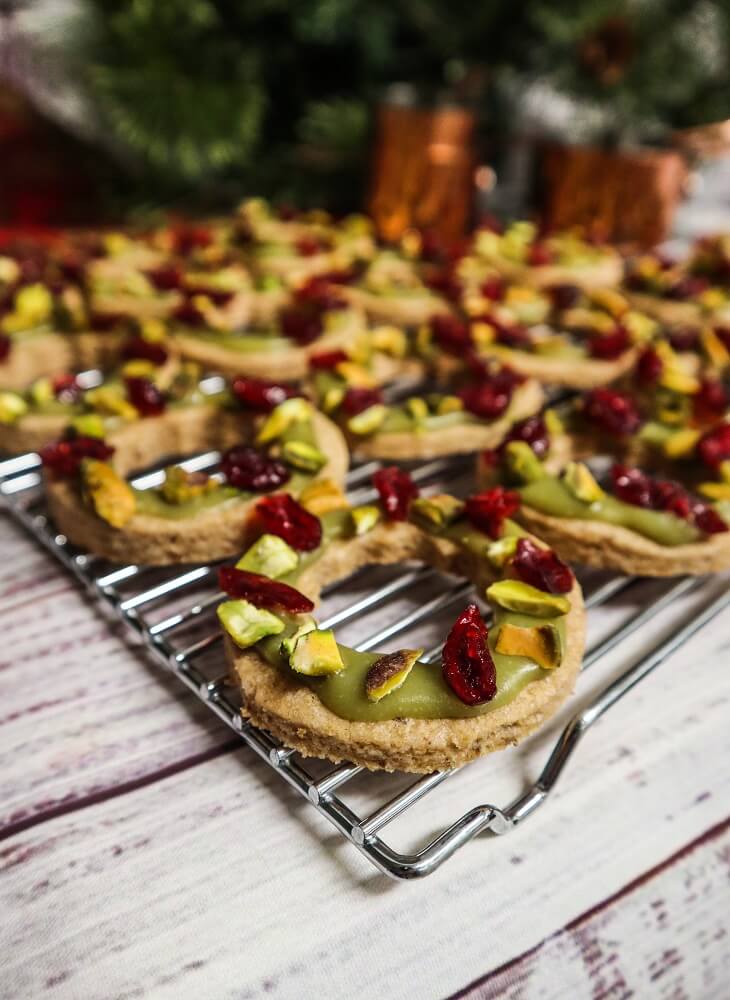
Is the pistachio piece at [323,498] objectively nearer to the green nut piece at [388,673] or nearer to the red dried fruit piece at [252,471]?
the red dried fruit piece at [252,471]

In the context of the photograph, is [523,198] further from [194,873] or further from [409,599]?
[194,873]

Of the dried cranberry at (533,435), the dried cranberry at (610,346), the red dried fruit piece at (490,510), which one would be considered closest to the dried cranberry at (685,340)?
the dried cranberry at (610,346)

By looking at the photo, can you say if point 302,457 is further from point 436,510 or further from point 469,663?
point 469,663

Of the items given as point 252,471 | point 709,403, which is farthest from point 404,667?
point 709,403

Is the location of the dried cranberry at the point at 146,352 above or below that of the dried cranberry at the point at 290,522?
above

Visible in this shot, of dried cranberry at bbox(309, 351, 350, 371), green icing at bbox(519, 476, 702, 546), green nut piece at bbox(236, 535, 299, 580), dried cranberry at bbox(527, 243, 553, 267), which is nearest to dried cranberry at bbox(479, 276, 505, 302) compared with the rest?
dried cranberry at bbox(527, 243, 553, 267)

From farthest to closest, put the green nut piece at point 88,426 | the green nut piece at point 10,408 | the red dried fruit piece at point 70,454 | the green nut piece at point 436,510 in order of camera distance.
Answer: the green nut piece at point 10,408 < the green nut piece at point 88,426 < the red dried fruit piece at point 70,454 < the green nut piece at point 436,510
